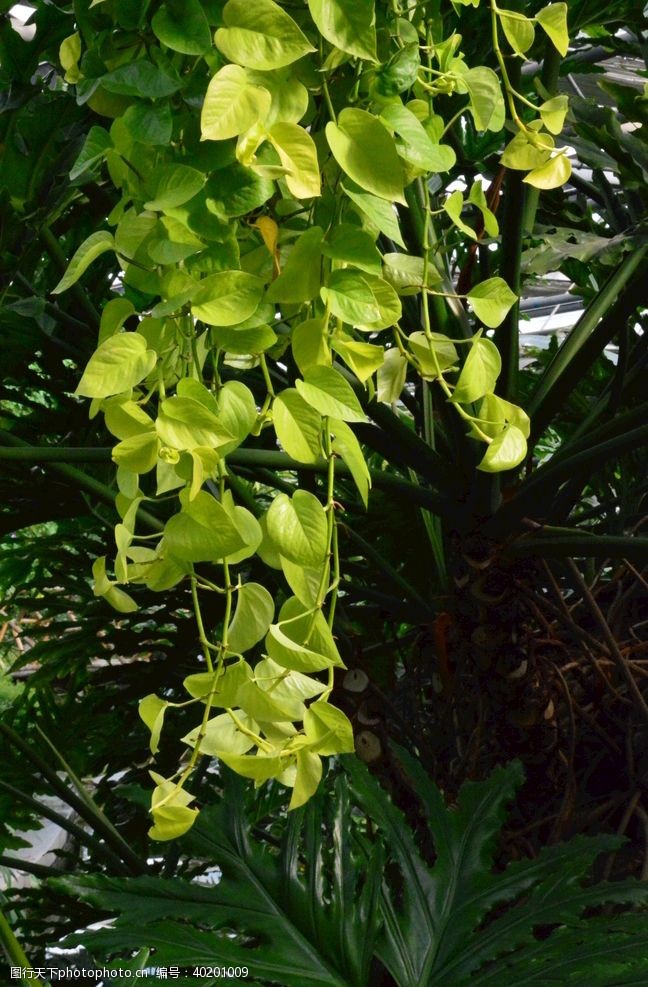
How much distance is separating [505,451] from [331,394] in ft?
0.40

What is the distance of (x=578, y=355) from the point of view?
0.81m

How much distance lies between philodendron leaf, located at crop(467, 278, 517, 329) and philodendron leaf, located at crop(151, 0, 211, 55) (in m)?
0.18

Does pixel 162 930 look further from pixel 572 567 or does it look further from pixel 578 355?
pixel 578 355

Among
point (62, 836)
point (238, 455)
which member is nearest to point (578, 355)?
point (238, 455)

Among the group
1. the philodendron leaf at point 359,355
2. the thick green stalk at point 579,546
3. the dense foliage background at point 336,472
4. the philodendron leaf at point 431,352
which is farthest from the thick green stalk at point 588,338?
the philodendron leaf at point 359,355

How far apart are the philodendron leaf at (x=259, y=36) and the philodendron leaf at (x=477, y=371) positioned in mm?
176

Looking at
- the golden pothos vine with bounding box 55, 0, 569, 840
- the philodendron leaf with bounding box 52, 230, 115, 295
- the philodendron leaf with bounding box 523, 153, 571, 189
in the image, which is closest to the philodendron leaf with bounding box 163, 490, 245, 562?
the golden pothos vine with bounding box 55, 0, 569, 840

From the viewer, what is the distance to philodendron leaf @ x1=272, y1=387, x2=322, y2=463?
41 centimetres

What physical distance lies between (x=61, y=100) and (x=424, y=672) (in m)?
0.56

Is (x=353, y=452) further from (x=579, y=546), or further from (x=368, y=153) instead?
(x=579, y=546)

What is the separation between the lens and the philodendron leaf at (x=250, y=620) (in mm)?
439

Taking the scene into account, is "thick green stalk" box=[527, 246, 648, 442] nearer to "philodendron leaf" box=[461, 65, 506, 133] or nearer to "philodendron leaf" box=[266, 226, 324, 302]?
"philodendron leaf" box=[461, 65, 506, 133]

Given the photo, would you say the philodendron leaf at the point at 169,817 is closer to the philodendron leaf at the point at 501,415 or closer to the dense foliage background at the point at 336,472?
the dense foliage background at the point at 336,472

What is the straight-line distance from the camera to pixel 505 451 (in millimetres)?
488
